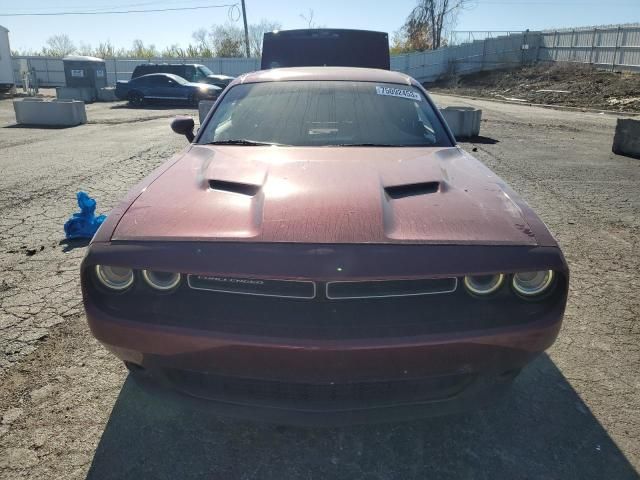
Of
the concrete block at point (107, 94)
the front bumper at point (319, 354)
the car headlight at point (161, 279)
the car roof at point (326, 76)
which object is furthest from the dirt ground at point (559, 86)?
the car headlight at point (161, 279)

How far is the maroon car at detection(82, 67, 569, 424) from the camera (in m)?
1.71

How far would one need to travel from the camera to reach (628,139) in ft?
29.9

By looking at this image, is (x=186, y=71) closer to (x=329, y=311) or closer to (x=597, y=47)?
(x=597, y=47)

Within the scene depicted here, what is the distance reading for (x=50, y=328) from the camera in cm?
297

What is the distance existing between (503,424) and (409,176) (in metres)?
1.23

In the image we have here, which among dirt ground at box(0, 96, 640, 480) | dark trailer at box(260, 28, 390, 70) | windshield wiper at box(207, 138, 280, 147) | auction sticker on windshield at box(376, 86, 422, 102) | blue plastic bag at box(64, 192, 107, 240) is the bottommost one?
dirt ground at box(0, 96, 640, 480)

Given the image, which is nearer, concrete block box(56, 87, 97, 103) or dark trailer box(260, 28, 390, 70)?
dark trailer box(260, 28, 390, 70)

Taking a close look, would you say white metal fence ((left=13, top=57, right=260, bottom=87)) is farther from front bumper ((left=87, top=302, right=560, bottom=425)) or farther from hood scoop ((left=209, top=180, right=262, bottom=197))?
front bumper ((left=87, top=302, right=560, bottom=425))

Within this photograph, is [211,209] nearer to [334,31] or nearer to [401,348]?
[401,348]

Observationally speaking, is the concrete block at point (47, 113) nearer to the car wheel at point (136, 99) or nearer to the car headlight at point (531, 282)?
the car wheel at point (136, 99)

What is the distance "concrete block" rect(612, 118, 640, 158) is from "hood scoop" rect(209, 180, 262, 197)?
30.2 feet

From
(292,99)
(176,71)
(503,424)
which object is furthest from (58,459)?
(176,71)

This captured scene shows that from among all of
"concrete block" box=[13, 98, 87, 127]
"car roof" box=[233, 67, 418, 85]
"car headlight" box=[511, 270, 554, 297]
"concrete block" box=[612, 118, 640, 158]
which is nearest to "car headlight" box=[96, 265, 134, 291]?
"car headlight" box=[511, 270, 554, 297]

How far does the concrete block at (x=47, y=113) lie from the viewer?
13211mm
